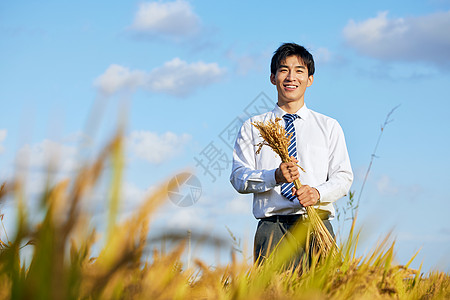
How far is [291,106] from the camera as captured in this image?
3.97 metres

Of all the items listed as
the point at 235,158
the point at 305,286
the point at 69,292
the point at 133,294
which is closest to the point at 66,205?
the point at 69,292

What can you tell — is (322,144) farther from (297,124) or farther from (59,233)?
(59,233)

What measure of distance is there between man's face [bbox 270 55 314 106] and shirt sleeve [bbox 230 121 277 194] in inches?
14.9

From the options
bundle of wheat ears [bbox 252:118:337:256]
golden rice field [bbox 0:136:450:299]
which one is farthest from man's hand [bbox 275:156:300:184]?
golden rice field [bbox 0:136:450:299]

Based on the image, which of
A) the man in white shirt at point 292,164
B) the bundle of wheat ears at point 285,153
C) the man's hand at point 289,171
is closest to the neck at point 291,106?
the man in white shirt at point 292,164

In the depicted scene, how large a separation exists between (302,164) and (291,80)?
0.68 meters

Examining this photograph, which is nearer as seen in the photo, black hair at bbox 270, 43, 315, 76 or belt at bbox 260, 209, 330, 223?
belt at bbox 260, 209, 330, 223

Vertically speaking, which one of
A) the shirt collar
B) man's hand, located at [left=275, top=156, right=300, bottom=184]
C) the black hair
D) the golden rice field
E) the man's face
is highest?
the black hair

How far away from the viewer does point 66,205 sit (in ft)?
3.55

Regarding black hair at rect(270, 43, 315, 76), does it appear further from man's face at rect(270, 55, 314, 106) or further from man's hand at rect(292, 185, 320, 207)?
man's hand at rect(292, 185, 320, 207)

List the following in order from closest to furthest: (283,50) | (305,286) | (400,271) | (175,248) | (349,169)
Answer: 1. (175,248)
2. (305,286)
3. (400,271)
4. (349,169)
5. (283,50)

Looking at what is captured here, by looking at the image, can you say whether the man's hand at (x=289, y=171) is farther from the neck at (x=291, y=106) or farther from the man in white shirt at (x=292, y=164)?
the neck at (x=291, y=106)

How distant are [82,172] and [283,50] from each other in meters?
3.29

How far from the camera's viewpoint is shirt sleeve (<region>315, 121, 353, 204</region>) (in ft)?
11.6
